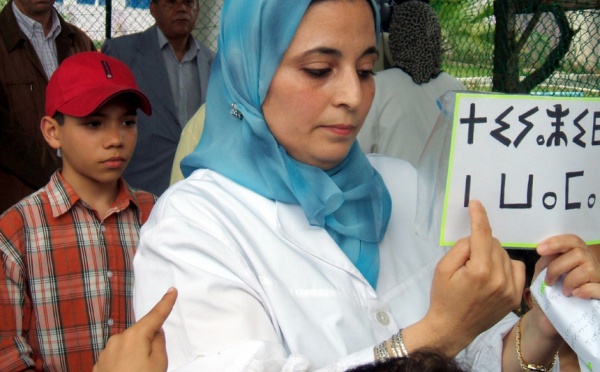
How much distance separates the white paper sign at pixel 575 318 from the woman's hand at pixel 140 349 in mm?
626

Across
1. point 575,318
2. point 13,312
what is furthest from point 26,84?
point 575,318

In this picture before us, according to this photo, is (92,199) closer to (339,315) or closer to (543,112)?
(339,315)

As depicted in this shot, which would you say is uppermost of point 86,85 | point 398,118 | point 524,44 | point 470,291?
point 524,44

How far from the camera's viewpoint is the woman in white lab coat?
124cm

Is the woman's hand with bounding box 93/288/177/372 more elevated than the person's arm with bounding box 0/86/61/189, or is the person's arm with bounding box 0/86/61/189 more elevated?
the person's arm with bounding box 0/86/61/189

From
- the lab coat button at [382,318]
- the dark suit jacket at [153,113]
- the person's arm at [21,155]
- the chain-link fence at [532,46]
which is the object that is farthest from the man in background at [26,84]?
the lab coat button at [382,318]

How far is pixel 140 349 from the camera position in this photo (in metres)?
1.13

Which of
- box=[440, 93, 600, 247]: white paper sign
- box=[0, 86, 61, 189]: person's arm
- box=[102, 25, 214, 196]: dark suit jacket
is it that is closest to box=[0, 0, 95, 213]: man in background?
box=[0, 86, 61, 189]: person's arm

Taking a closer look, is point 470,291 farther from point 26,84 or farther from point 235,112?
point 26,84

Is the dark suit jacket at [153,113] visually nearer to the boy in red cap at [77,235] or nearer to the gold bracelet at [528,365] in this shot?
the boy in red cap at [77,235]

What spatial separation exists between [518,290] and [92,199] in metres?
1.54

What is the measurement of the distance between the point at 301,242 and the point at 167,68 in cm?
314

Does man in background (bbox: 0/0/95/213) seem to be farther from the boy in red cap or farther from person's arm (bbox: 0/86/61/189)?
the boy in red cap

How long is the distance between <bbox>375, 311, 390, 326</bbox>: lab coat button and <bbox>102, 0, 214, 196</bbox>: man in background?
9.05 feet
